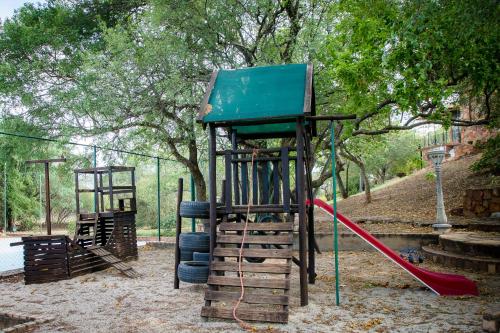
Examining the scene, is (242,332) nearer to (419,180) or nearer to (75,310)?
(75,310)

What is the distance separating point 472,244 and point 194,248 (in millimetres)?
5244

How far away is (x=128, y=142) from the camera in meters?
12.8

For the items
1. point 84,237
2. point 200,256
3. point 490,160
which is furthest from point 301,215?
point 490,160

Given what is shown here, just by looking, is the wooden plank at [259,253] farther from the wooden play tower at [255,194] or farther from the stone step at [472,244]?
the stone step at [472,244]

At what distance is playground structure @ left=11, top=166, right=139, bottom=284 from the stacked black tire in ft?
5.40

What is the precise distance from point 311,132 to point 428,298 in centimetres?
324

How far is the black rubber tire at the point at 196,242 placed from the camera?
6938mm

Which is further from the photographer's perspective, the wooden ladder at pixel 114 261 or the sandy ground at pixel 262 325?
the wooden ladder at pixel 114 261

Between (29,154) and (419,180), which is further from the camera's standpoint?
(419,180)

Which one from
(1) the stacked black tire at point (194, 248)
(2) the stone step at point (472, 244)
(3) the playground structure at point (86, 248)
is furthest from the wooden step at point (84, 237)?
(2) the stone step at point (472, 244)

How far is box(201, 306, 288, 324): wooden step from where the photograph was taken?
4883 millimetres

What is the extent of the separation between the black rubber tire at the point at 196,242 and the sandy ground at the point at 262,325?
0.68 meters

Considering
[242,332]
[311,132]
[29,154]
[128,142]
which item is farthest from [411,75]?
[29,154]

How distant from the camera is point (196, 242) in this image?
6945 millimetres
